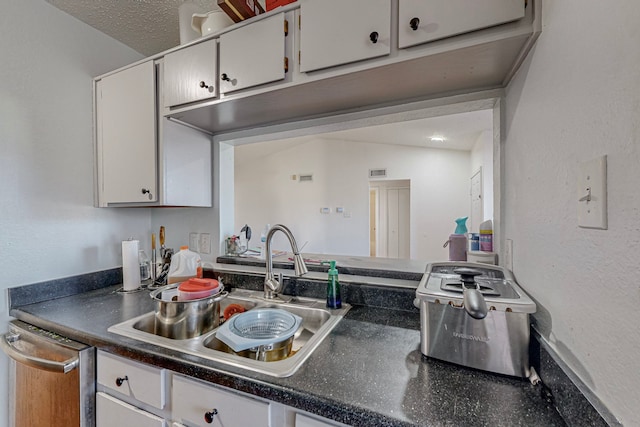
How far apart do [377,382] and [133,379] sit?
78 cm

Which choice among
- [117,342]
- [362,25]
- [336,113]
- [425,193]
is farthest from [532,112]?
[425,193]

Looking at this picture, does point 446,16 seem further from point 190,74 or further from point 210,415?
point 210,415

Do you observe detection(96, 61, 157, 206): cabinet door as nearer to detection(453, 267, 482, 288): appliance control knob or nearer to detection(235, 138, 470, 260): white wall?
detection(453, 267, 482, 288): appliance control knob

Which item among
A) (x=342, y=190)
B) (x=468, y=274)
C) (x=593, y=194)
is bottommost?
(x=468, y=274)

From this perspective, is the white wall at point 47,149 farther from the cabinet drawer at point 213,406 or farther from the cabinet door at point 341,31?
the cabinet door at point 341,31

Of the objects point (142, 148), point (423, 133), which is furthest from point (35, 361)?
point (423, 133)

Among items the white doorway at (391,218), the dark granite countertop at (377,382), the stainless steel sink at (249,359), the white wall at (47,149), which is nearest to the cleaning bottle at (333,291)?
the stainless steel sink at (249,359)

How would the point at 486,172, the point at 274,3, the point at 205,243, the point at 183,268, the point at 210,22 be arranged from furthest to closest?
the point at 486,172 → the point at 205,243 → the point at 183,268 → the point at 210,22 → the point at 274,3

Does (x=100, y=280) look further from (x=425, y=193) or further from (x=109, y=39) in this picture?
(x=425, y=193)

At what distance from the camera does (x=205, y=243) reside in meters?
1.65

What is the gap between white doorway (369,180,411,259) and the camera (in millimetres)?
6410

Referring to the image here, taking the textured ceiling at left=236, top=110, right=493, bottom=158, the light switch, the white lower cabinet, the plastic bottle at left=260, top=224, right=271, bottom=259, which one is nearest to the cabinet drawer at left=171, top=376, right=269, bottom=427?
the white lower cabinet

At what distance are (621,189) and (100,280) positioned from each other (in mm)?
2127

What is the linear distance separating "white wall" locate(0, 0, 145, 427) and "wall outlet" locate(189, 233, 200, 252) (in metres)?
0.47
